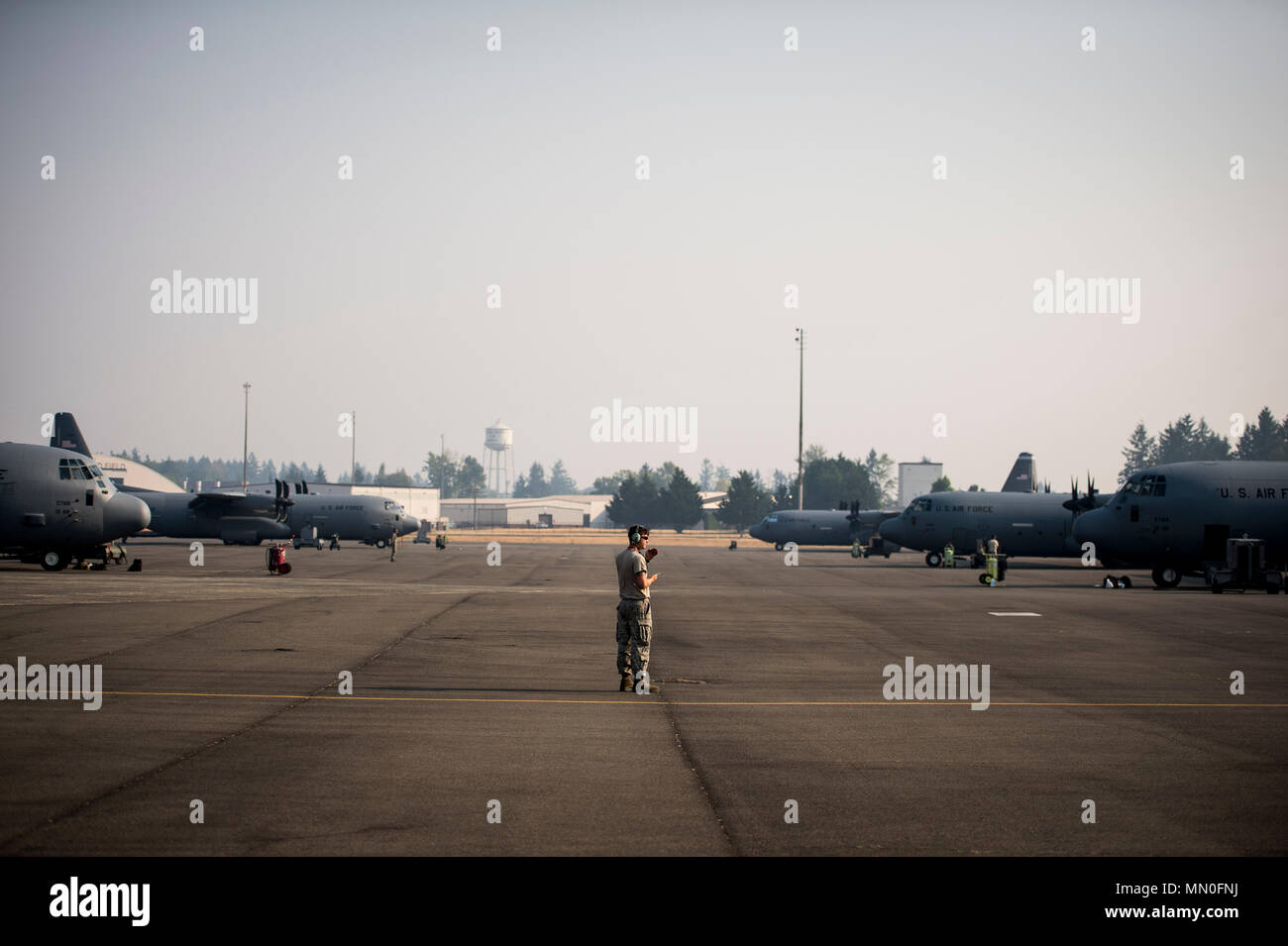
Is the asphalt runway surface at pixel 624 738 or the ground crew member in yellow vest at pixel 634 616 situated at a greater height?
the ground crew member in yellow vest at pixel 634 616

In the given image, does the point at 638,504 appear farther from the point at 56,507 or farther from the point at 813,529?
the point at 56,507

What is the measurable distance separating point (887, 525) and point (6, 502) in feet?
165

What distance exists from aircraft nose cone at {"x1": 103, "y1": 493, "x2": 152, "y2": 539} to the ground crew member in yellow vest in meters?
32.7

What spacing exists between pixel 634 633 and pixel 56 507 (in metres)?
33.4

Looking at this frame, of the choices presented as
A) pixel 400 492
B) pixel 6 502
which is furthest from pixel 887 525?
pixel 400 492

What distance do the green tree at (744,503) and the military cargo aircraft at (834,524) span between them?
284 ft

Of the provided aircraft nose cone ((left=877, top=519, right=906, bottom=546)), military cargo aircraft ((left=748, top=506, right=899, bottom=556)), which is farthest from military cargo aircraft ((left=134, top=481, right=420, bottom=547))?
military cargo aircraft ((left=748, top=506, right=899, bottom=556))

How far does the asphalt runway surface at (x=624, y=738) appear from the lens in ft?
29.3

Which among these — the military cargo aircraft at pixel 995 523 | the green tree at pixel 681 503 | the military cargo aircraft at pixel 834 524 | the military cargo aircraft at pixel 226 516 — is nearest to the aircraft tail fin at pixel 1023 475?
the military cargo aircraft at pixel 834 524

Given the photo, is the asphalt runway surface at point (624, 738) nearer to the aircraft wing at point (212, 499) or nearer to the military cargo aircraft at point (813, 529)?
the aircraft wing at point (212, 499)

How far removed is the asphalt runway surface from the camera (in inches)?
352

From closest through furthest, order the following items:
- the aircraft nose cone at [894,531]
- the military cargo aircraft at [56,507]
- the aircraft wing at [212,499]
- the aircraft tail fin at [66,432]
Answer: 1. the military cargo aircraft at [56,507]
2. the aircraft tail fin at [66,432]
3. the aircraft nose cone at [894,531]
4. the aircraft wing at [212,499]

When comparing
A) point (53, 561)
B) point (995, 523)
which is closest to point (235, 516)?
point (53, 561)

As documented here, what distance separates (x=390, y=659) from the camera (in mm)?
20203
